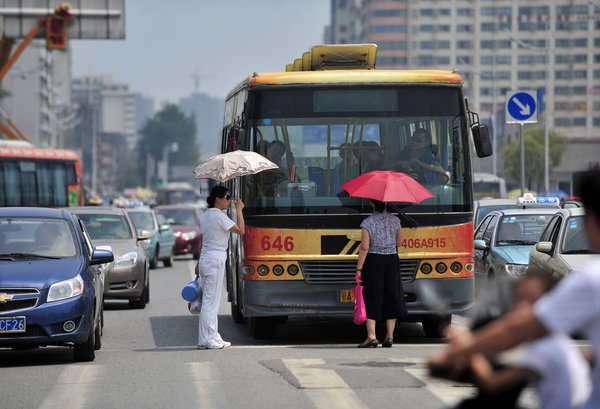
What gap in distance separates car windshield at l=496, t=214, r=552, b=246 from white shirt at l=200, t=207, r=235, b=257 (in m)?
6.21

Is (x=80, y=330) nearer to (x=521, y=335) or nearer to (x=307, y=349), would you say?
(x=307, y=349)

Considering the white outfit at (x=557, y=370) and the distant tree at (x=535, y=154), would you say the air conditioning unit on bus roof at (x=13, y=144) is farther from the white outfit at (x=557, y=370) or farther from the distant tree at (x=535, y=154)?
the distant tree at (x=535, y=154)

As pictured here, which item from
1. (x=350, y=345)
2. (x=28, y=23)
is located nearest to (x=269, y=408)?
(x=350, y=345)

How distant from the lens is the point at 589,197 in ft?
12.9

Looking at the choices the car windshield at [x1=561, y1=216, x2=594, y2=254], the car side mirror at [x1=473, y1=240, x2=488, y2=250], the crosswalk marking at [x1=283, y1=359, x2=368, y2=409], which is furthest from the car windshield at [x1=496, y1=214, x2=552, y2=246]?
the crosswalk marking at [x1=283, y1=359, x2=368, y2=409]

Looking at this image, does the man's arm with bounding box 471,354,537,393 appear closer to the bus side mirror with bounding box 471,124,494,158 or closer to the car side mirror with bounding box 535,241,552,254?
the bus side mirror with bounding box 471,124,494,158

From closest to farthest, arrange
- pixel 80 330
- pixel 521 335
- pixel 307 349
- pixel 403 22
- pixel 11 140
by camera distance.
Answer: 1. pixel 521 335
2. pixel 80 330
3. pixel 307 349
4. pixel 11 140
5. pixel 403 22

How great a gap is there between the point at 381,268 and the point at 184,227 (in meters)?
26.9

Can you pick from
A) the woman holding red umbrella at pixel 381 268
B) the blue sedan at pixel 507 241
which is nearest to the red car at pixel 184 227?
the blue sedan at pixel 507 241

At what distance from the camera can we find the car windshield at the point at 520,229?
18625 mm

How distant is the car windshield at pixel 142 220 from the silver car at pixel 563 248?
1792cm

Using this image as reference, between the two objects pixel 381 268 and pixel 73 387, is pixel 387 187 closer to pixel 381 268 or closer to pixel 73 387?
pixel 381 268

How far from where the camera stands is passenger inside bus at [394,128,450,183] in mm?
13867

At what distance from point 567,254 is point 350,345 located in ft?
9.28
